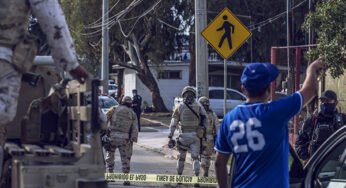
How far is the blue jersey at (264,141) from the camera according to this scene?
13.2 feet

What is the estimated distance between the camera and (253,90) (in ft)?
13.5

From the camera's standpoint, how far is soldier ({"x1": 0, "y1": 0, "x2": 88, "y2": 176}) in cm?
388

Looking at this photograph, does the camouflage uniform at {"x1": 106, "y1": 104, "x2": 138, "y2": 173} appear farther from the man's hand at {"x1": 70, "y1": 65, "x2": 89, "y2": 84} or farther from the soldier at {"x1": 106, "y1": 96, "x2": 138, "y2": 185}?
the man's hand at {"x1": 70, "y1": 65, "x2": 89, "y2": 84}

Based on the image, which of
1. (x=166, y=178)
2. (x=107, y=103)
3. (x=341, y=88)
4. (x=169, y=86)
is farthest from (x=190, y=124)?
(x=169, y=86)

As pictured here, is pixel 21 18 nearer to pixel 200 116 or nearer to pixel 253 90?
pixel 253 90

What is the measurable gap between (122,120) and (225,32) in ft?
10.2

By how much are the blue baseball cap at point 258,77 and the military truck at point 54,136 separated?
98cm

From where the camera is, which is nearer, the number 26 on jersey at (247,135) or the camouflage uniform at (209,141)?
the number 26 on jersey at (247,135)

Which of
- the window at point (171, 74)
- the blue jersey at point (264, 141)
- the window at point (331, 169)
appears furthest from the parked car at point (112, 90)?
the blue jersey at point (264, 141)

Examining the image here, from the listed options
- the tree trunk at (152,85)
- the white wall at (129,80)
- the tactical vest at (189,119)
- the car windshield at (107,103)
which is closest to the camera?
the tactical vest at (189,119)

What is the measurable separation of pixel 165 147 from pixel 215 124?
661 centimetres

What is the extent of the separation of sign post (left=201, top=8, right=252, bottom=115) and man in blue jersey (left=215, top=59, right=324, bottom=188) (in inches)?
392

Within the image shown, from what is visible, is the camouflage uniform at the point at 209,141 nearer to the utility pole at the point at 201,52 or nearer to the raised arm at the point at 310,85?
the utility pole at the point at 201,52

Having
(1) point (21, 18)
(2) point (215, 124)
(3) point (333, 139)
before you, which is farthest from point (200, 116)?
(1) point (21, 18)
